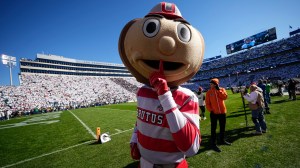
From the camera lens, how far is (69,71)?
8025cm

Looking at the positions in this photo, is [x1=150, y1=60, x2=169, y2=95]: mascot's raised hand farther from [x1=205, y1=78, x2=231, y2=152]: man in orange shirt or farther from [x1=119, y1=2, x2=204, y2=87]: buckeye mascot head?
[x1=205, y1=78, x2=231, y2=152]: man in orange shirt

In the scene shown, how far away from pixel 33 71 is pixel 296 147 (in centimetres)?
7883

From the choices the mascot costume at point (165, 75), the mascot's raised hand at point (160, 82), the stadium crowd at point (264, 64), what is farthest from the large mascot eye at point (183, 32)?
the stadium crowd at point (264, 64)

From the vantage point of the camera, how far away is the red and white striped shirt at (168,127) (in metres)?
1.41

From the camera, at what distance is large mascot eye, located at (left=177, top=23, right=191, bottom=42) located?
1589 mm

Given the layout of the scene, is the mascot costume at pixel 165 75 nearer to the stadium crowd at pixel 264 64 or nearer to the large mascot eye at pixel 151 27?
the large mascot eye at pixel 151 27

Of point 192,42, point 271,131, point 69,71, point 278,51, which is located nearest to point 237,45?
point 278,51

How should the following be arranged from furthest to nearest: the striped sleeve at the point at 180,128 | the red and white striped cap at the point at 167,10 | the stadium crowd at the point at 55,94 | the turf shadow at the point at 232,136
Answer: the stadium crowd at the point at 55,94, the turf shadow at the point at 232,136, the red and white striped cap at the point at 167,10, the striped sleeve at the point at 180,128

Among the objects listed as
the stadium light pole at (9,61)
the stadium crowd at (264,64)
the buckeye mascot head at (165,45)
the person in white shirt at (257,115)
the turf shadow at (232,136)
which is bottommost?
the turf shadow at (232,136)

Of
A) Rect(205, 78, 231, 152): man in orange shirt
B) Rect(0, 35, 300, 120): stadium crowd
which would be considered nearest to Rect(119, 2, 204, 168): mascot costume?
Rect(205, 78, 231, 152): man in orange shirt

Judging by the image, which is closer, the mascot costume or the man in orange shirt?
the mascot costume

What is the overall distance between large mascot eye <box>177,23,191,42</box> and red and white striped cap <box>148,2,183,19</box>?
162 millimetres

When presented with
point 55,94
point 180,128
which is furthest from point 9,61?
point 180,128

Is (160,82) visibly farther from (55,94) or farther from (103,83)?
(103,83)
